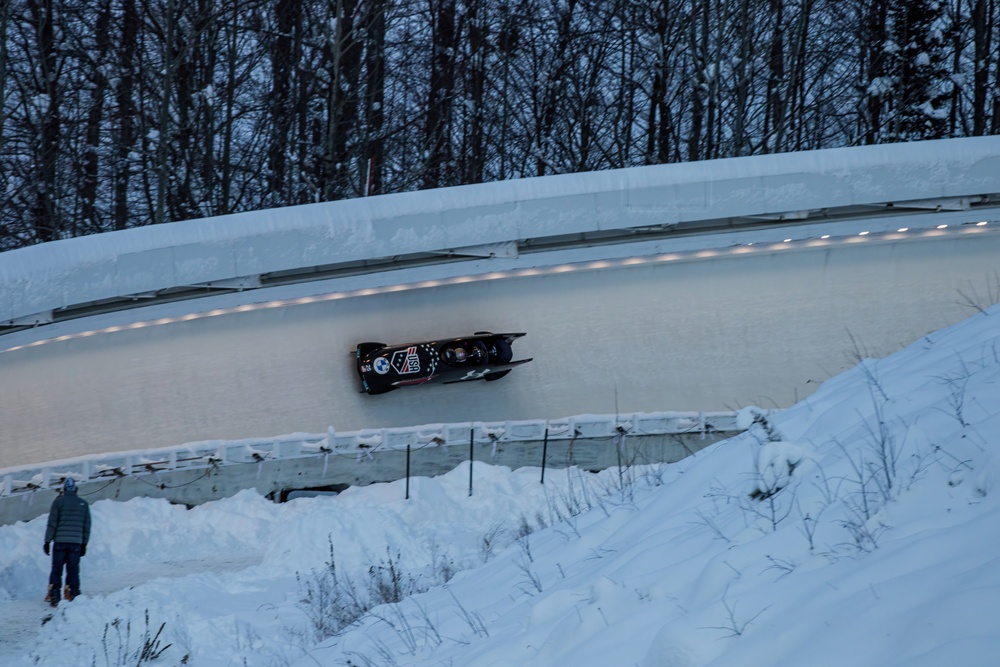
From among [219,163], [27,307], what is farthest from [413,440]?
[219,163]

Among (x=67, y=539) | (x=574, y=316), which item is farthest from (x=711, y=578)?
(x=574, y=316)

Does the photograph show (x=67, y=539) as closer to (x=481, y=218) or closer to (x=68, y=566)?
(x=68, y=566)

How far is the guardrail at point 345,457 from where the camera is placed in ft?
29.2

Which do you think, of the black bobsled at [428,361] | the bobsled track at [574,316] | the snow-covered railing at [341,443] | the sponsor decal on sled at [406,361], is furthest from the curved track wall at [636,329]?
the snow-covered railing at [341,443]

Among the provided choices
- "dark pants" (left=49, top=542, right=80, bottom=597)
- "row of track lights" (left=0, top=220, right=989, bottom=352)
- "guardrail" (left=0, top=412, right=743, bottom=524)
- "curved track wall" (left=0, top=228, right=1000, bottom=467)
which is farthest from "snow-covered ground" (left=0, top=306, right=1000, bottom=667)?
"row of track lights" (left=0, top=220, right=989, bottom=352)

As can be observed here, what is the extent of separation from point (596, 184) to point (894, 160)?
3484 mm

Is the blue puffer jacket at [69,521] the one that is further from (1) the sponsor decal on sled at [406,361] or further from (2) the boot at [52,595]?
(1) the sponsor decal on sled at [406,361]

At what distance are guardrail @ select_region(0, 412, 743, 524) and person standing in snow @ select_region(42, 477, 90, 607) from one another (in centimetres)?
257

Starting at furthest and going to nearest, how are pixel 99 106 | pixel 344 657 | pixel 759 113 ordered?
pixel 759 113, pixel 99 106, pixel 344 657

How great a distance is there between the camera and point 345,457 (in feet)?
31.3

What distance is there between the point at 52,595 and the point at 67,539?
42 centimetres

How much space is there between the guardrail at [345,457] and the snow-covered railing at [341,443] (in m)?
0.01

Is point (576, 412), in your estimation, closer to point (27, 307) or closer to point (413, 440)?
point (413, 440)

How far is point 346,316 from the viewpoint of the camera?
10742 millimetres
